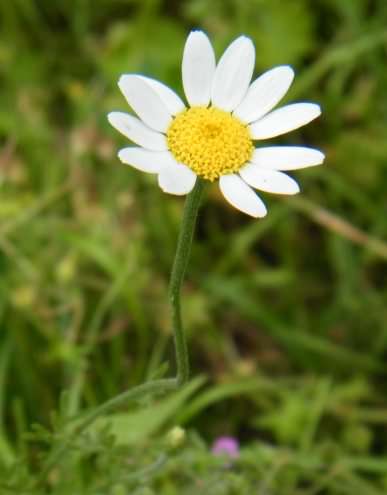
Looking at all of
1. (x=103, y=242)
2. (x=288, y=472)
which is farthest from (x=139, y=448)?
(x=103, y=242)

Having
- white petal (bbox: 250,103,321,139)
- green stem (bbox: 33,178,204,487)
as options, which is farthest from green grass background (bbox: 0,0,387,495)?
white petal (bbox: 250,103,321,139)

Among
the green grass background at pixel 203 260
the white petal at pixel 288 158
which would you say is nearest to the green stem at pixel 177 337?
the white petal at pixel 288 158

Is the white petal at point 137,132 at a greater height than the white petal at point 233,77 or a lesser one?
lesser

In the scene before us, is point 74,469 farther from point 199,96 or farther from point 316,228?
point 316,228

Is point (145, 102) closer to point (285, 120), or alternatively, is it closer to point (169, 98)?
point (169, 98)

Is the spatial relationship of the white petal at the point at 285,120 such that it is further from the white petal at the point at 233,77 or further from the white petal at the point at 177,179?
the white petal at the point at 177,179
